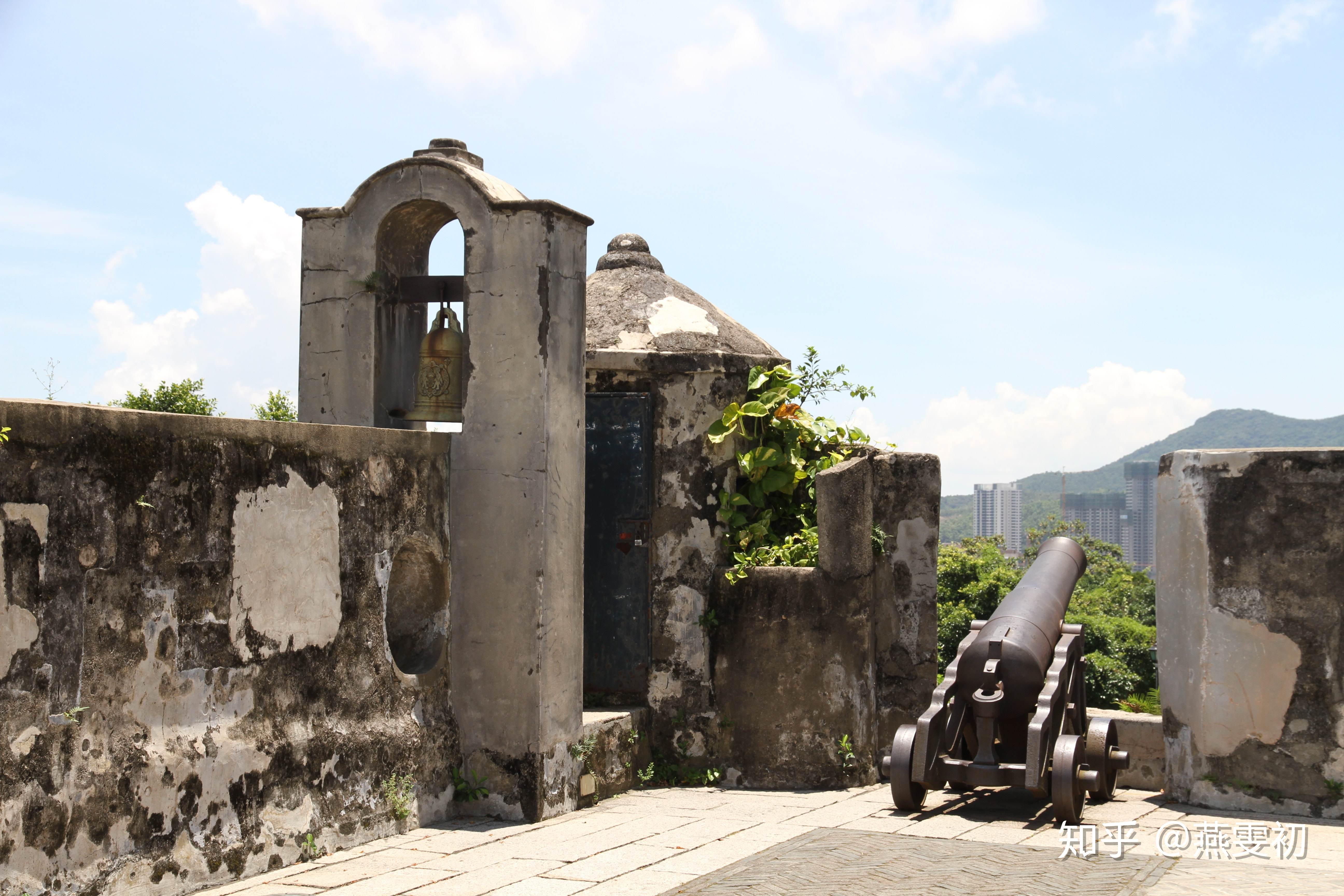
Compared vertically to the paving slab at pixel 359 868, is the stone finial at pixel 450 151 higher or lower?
higher

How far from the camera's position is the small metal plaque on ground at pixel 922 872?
536 centimetres

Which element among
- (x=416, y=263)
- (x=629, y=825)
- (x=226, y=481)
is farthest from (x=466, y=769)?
(x=416, y=263)

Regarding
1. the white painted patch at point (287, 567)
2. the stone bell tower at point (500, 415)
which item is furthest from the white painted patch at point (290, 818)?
the stone bell tower at point (500, 415)

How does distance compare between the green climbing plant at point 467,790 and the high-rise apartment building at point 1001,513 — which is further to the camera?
the high-rise apartment building at point 1001,513

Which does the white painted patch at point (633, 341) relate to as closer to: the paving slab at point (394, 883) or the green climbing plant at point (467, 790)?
the green climbing plant at point (467, 790)

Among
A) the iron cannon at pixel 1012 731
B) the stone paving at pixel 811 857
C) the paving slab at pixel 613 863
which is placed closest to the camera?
the stone paving at pixel 811 857

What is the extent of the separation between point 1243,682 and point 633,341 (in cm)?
444

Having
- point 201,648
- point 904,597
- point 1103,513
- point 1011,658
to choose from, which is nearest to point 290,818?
point 201,648

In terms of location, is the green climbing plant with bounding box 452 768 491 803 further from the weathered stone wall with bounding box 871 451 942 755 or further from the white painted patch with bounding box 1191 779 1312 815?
the white painted patch with bounding box 1191 779 1312 815

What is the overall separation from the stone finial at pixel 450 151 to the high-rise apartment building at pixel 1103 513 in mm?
126703

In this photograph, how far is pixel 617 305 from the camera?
9055mm

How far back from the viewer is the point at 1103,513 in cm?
13812

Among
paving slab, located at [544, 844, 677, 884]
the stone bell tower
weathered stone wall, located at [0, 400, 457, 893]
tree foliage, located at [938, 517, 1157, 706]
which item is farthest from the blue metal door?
tree foliage, located at [938, 517, 1157, 706]

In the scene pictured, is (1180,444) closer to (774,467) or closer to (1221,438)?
(1221,438)
